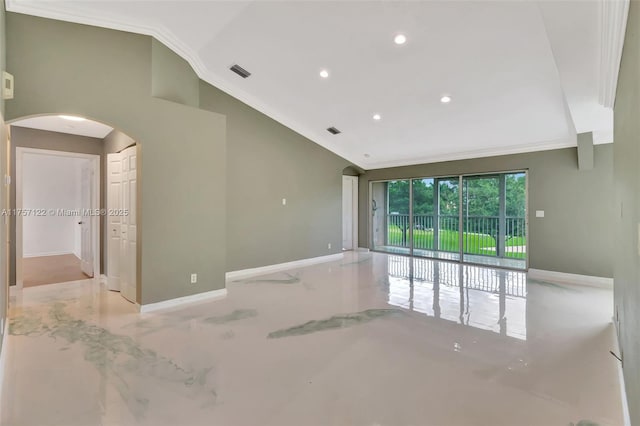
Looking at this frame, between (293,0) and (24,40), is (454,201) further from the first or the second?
(24,40)

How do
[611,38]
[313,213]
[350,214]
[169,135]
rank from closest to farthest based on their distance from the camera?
1. [611,38]
2. [169,135]
3. [313,213]
4. [350,214]

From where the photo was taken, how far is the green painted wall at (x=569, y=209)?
17.4 feet

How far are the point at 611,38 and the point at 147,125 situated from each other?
445 centimetres

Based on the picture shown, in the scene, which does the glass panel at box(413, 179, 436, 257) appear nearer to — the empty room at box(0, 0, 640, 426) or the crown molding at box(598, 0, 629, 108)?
the empty room at box(0, 0, 640, 426)

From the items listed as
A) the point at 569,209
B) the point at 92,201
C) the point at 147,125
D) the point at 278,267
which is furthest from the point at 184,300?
the point at 569,209

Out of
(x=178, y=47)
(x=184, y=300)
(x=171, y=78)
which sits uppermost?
(x=178, y=47)

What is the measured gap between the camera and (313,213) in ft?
24.6

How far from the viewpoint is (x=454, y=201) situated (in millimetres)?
7512

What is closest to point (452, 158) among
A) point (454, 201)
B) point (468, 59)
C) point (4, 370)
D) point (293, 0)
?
point (454, 201)

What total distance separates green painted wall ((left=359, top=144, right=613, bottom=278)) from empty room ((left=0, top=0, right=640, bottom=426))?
3cm

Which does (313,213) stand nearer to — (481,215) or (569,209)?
(481,215)

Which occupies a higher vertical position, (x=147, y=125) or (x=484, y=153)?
(x=484, y=153)

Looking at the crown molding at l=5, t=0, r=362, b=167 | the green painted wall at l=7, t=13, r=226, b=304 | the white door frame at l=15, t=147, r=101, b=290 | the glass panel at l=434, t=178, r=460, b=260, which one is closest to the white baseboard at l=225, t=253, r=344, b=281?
the green painted wall at l=7, t=13, r=226, b=304

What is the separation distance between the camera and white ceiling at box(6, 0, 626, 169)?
3.20 metres
